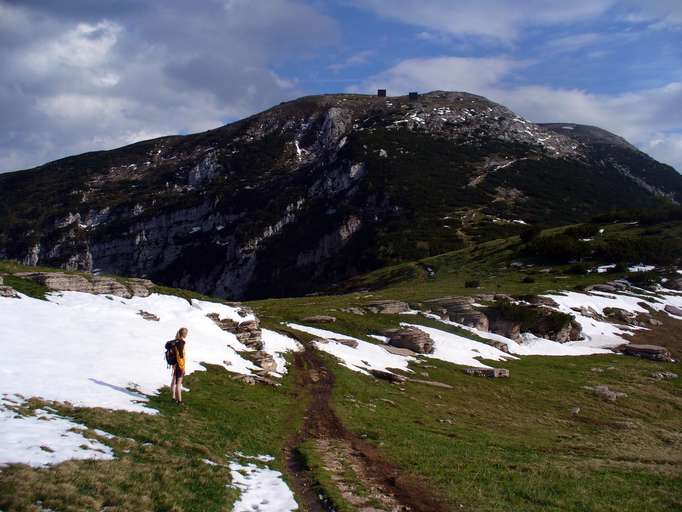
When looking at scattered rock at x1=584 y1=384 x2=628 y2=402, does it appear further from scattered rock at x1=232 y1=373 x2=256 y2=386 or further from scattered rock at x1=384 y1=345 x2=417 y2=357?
scattered rock at x1=232 y1=373 x2=256 y2=386

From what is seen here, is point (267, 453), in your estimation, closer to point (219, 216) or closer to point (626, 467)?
Result: point (626, 467)

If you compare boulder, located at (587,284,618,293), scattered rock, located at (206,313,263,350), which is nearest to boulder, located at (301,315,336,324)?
scattered rock, located at (206,313,263,350)

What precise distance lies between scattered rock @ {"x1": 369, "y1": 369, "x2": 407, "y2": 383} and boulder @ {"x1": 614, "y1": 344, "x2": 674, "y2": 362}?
34534 millimetres

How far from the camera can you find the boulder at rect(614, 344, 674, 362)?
54.9 m

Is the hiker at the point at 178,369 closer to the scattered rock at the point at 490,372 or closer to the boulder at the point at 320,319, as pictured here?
the scattered rock at the point at 490,372

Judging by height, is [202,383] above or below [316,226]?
below

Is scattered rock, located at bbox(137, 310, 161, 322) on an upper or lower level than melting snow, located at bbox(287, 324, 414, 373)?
upper

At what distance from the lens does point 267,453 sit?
17.1 m

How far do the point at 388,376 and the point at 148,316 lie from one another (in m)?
17.3

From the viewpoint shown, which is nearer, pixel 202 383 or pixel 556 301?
pixel 202 383

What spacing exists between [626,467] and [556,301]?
4956 centimetres

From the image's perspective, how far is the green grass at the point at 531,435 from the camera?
15453 millimetres

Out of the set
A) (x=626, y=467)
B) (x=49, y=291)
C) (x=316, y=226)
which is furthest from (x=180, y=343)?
(x=316, y=226)

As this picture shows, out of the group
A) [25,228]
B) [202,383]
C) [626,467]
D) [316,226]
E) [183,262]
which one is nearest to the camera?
[626,467]
